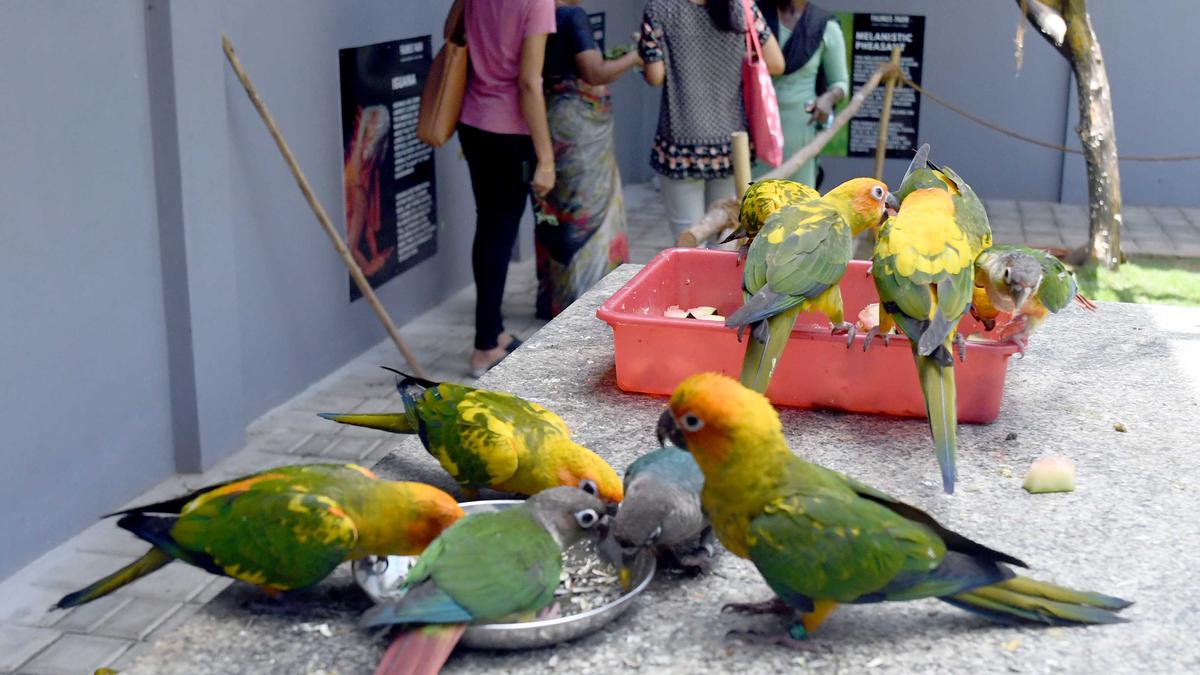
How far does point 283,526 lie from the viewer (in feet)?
6.05

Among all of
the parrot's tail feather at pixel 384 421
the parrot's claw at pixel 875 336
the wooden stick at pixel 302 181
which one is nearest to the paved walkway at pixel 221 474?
the wooden stick at pixel 302 181

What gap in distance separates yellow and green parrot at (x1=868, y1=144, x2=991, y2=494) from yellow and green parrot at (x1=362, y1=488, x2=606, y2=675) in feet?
2.54

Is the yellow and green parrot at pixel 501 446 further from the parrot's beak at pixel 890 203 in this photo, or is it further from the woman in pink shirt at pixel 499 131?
the woman in pink shirt at pixel 499 131

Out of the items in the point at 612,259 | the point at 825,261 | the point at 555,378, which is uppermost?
the point at 825,261

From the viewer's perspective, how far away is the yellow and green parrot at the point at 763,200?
10.3ft

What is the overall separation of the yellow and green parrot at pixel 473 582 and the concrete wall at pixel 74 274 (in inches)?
89.5

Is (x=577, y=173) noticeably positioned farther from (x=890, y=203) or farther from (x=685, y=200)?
(x=890, y=203)

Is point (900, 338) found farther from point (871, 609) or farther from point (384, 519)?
point (384, 519)

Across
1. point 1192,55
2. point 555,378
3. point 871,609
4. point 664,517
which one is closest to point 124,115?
point 555,378

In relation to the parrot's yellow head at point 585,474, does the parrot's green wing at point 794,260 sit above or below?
above

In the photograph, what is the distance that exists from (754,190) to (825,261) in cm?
63

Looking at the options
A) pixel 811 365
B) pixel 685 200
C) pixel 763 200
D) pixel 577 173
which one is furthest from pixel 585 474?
pixel 577 173

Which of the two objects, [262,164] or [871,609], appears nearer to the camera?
[871,609]

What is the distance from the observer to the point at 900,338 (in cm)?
269
